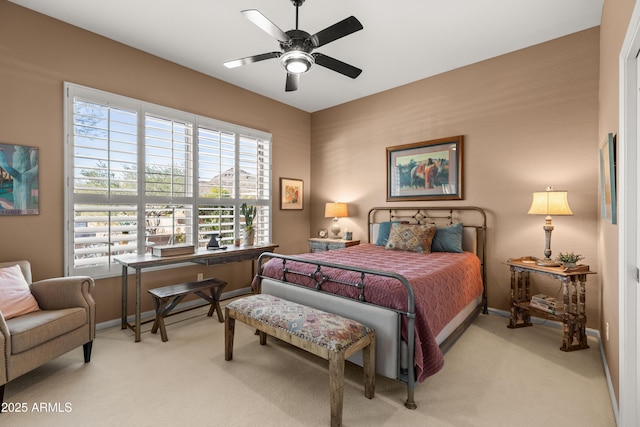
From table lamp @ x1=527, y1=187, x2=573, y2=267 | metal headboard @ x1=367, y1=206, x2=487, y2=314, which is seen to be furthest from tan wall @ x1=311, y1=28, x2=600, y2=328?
table lamp @ x1=527, y1=187, x2=573, y2=267

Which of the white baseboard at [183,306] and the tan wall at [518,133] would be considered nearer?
the tan wall at [518,133]

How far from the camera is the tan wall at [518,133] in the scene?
3309 mm

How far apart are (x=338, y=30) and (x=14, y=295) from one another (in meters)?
3.37

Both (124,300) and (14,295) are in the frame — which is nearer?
(14,295)

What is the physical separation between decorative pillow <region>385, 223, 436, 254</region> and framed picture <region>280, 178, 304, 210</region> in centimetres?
221

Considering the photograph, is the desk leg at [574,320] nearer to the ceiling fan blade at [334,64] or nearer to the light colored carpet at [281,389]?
the light colored carpet at [281,389]

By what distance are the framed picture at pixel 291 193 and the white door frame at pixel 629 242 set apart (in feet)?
14.8

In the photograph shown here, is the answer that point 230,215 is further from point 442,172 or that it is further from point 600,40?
point 600,40

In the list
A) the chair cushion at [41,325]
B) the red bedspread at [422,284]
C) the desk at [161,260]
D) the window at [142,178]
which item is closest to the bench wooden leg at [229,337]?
the red bedspread at [422,284]

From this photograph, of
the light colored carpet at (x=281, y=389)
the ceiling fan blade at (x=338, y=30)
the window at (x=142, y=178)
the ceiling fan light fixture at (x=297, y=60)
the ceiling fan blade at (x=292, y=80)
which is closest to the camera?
the light colored carpet at (x=281, y=389)

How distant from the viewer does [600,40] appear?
314 cm

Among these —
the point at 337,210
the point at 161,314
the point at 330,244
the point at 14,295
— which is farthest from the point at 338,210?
the point at 14,295

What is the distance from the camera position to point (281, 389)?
2.31 m

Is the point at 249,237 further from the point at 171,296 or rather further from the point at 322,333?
the point at 322,333
